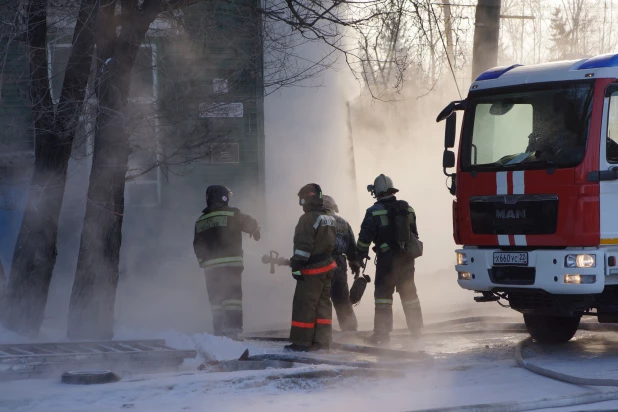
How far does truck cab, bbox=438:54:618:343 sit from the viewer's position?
892 cm

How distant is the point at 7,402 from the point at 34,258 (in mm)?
3497

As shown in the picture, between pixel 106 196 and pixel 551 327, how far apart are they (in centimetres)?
503

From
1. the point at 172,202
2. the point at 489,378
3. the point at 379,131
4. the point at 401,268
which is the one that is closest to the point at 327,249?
the point at 401,268

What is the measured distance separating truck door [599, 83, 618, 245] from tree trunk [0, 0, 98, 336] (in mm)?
5277

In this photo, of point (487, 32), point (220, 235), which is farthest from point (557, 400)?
point (487, 32)

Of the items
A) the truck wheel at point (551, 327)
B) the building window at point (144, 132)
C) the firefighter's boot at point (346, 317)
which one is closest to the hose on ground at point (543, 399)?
the truck wheel at point (551, 327)

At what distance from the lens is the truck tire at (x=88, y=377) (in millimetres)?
7555

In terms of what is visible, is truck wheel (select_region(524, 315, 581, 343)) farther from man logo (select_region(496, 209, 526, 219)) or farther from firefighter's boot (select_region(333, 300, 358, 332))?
firefighter's boot (select_region(333, 300, 358, 332))

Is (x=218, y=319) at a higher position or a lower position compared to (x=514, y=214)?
lower

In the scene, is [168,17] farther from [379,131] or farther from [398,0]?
[379,131]

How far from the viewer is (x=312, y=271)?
387 inches

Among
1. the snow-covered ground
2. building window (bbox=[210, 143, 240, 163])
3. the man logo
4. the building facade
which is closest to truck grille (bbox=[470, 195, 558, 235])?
the man logo

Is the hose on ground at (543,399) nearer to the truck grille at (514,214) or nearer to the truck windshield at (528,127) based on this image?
the truck grille at (514,214)

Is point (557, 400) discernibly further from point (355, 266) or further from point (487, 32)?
point (487, 32)
